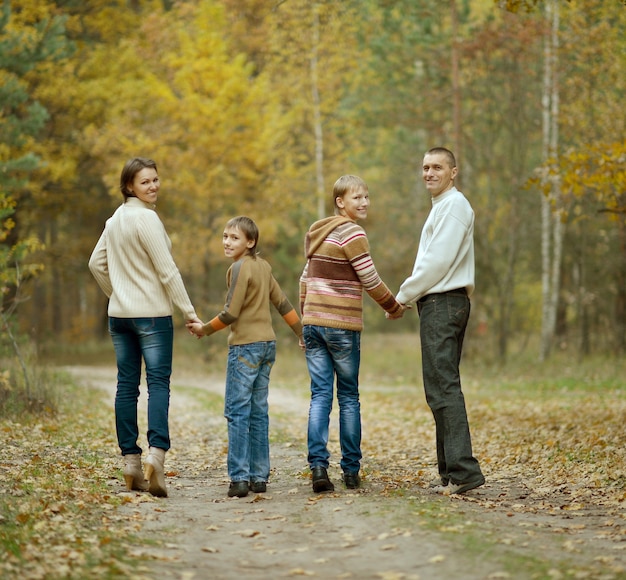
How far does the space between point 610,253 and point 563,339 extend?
309 centimetres

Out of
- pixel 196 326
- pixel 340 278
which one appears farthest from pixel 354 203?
pixel 196 326

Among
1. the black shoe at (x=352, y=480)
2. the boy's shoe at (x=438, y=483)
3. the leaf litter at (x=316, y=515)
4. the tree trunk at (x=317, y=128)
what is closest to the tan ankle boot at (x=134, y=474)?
the leaf litter at (x=316, y=515)

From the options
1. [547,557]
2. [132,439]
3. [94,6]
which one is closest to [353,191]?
[132,439]

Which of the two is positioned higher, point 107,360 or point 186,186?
point 186,186

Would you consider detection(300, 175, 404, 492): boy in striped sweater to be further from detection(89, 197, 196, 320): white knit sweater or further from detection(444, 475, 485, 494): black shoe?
detection(89, 197, 196, 320): white knit sweater

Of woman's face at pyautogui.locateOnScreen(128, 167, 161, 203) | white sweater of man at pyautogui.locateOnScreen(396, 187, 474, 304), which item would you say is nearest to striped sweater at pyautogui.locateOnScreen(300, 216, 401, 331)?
white sweater of man at pyautogui.locateOnScreen(396, 187, 474, 304)

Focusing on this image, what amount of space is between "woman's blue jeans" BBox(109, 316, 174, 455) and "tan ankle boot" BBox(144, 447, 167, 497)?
6cm

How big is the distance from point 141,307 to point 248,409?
1037mm

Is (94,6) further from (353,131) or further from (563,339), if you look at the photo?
(563,339)

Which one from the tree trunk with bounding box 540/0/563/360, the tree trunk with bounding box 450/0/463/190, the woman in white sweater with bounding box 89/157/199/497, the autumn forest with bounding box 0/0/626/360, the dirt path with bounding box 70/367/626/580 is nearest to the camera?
the dirt path with bounding box 70/367/626/580

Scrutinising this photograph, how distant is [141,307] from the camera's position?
652 centimetres

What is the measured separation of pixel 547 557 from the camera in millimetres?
4684

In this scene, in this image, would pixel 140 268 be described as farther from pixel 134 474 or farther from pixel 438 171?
pixel 438 171

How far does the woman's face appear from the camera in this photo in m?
6.66
